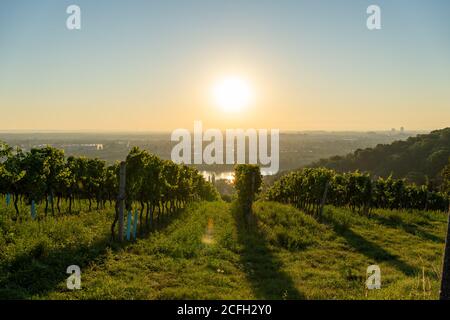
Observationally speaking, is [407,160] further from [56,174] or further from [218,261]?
[218,261]

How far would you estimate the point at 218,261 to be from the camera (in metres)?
14.5

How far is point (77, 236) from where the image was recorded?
1532 cm

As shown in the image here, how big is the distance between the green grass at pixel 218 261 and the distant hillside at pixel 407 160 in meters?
98.6

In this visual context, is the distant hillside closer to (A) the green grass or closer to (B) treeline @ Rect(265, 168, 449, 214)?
(B) treeline @ Rect(265, 168, 449, 214)

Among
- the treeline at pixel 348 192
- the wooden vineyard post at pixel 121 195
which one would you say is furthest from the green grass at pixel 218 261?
the treeline at pixel 348 192

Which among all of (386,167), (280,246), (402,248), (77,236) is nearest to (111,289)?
(77,236)

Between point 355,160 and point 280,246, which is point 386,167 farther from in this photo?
point 280,246

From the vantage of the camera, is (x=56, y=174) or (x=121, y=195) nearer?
(x=121, y=195)

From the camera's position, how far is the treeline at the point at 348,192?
34156 mm

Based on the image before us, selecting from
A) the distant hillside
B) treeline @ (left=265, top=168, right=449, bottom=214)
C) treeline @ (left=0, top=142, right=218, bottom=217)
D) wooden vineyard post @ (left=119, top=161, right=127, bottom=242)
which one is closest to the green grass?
wooden vineyard post @ (left=119, top=161, right=127, bottom=242)

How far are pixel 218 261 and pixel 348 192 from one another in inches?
1066

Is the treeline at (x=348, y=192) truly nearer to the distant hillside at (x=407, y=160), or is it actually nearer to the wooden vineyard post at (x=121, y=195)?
the wooden vineyard post at (x=121, y=195)

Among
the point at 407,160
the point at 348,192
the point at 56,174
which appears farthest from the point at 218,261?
the point at 407,160
